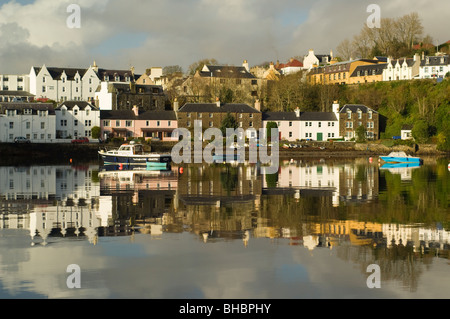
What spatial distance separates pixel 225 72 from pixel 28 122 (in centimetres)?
3659

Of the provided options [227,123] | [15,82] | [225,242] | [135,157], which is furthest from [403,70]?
[225,242]

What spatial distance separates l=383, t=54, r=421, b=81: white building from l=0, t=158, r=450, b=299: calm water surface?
66204 mm

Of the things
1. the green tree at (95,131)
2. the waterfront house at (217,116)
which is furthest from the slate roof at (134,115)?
the green tree at (95,131)

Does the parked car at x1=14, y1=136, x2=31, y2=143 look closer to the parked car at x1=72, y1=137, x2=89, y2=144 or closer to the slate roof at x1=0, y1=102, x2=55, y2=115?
the slate roof at x1=0, y1=102, x2=55, y2=115

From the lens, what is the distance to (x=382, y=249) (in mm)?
16109

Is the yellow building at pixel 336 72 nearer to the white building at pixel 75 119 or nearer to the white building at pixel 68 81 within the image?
the white building at pixel 68 81

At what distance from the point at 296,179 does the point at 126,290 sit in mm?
26383

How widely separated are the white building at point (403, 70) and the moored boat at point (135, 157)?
53609 millimetres

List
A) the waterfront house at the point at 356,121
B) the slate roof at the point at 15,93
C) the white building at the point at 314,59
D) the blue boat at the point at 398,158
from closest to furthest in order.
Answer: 1. the blue boat at the point at 398,158
2. the waterfront house at the point at 356,121
3. the slate roof at the point at 15,93
4. the white building at the point at 314,59

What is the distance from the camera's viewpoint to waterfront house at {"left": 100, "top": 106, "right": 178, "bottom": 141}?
77.1 m

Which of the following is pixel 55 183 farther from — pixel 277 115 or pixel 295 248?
pixel 277 115

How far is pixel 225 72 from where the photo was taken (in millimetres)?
98625

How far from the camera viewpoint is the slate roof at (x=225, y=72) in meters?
97.9
